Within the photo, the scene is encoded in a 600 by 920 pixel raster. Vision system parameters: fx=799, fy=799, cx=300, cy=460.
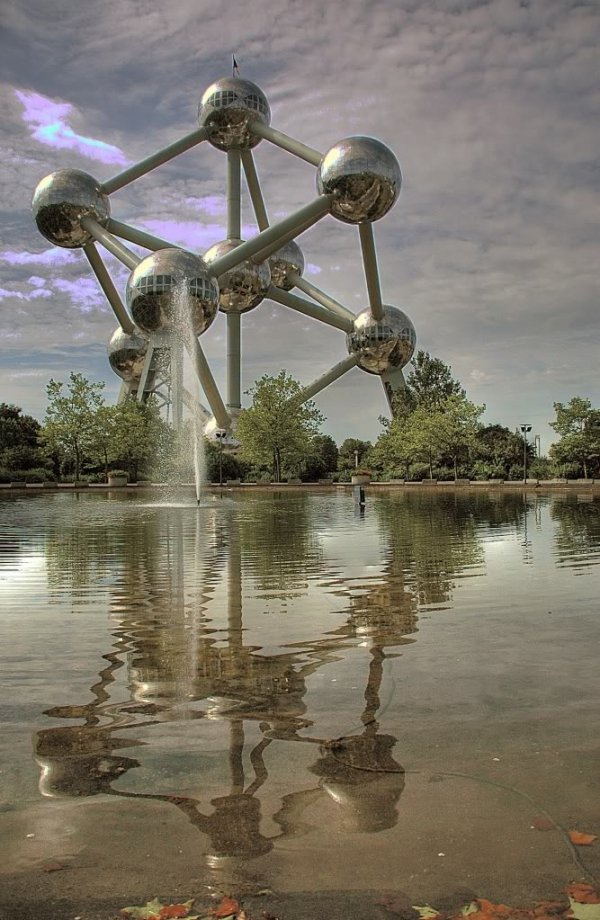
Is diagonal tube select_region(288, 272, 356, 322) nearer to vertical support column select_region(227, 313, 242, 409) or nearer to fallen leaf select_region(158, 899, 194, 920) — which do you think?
vertical support column select_region(227, 313, 242, 409)

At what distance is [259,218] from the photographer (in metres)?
43.8

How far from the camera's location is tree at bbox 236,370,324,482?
4784cm

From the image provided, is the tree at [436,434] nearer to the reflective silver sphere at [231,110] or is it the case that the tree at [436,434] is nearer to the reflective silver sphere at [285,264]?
the reflective silver sphere at [285,264]

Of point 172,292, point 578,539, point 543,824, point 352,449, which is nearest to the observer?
point 543,824

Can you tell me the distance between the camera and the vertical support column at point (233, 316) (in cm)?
4156

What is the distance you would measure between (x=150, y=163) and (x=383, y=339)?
15.2 metres

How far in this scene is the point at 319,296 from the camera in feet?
149

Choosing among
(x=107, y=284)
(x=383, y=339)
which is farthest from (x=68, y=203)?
(x=383, y=339)

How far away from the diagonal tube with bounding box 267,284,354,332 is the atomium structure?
0.25ft

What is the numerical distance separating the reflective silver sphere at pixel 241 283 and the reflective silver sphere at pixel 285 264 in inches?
211

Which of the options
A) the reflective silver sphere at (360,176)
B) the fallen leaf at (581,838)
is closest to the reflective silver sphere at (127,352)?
the reflective silver sphere at (360,176)

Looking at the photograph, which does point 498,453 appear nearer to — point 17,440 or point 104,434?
point 104,434

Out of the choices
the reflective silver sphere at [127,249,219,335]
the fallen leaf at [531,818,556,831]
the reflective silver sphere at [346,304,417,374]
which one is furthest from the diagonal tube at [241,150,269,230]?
the fallen leaf at [531,818,556,831]

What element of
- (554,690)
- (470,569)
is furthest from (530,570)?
(554,690)
